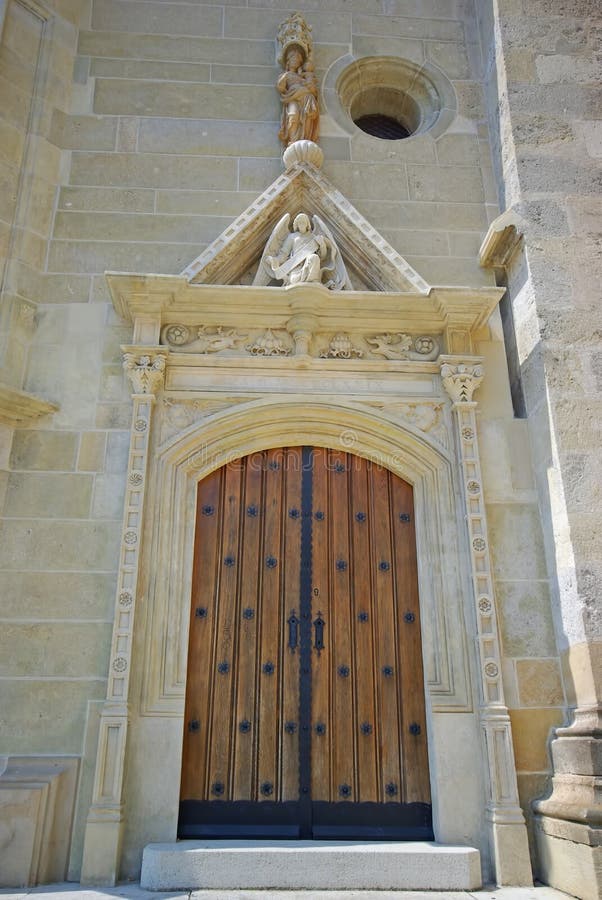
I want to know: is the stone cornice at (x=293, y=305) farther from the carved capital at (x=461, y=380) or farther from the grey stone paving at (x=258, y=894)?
the grey stone paving at (x=258, y=894)

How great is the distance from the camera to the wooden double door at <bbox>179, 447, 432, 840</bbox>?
4.46 m

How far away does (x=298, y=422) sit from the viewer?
5.27 metres

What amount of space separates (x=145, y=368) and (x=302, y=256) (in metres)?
1.43

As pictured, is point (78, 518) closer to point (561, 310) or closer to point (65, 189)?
point (65, 189)

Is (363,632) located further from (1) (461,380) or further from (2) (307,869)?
(1) (461,380)

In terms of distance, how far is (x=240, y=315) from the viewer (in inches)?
213

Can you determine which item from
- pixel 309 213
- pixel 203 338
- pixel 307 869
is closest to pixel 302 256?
pixel 309 213

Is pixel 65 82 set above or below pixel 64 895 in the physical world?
above

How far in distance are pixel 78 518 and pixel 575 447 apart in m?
3.22

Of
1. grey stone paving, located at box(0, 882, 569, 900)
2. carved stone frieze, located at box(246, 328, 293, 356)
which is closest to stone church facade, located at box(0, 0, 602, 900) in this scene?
carved stone frieze, located at box(246, 328, 293, 356)

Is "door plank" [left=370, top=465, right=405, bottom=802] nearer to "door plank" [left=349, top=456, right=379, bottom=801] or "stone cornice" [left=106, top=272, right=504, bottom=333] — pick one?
"door plank" [left=349, top=456, right=379, bottom=801]

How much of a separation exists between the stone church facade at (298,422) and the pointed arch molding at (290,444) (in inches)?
0.8

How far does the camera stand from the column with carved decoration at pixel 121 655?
4043 mm

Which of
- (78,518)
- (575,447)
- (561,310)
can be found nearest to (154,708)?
(78,518)
